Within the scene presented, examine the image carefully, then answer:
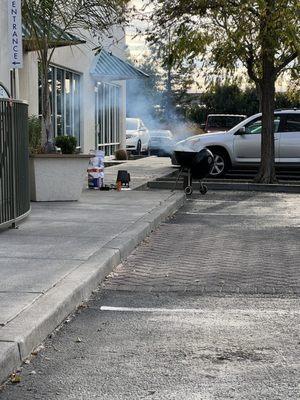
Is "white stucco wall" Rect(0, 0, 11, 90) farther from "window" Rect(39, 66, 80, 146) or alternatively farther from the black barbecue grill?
"window" Rect(39, 66, 80, 146)

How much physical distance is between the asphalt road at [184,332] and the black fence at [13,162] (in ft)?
5.55

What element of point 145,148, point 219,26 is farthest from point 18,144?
point 145,148

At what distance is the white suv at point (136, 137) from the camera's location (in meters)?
34.1

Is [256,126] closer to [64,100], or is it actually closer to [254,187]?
[254,187]

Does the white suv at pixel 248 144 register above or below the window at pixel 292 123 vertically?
below

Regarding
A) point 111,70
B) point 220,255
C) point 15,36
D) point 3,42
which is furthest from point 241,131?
point 220,255

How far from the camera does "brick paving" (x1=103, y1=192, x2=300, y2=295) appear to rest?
6.86m

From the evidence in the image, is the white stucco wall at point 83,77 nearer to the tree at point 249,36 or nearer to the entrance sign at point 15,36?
the tree at point 249,36

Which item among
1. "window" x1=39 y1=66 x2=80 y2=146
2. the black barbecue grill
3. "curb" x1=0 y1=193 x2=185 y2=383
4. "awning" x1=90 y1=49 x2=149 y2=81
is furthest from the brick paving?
"awning" x1=90 y1=49 x2=149 y2=81

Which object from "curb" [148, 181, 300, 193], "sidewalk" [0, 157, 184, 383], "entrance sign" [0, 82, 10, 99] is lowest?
"curb" [148, 181, 300, 193]

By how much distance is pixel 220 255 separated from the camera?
8.36 metres

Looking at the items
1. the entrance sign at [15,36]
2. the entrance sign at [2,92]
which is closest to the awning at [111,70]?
the entrance sign at [2,92]

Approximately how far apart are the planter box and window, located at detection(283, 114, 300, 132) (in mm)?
7964

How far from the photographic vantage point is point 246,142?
18.5m
